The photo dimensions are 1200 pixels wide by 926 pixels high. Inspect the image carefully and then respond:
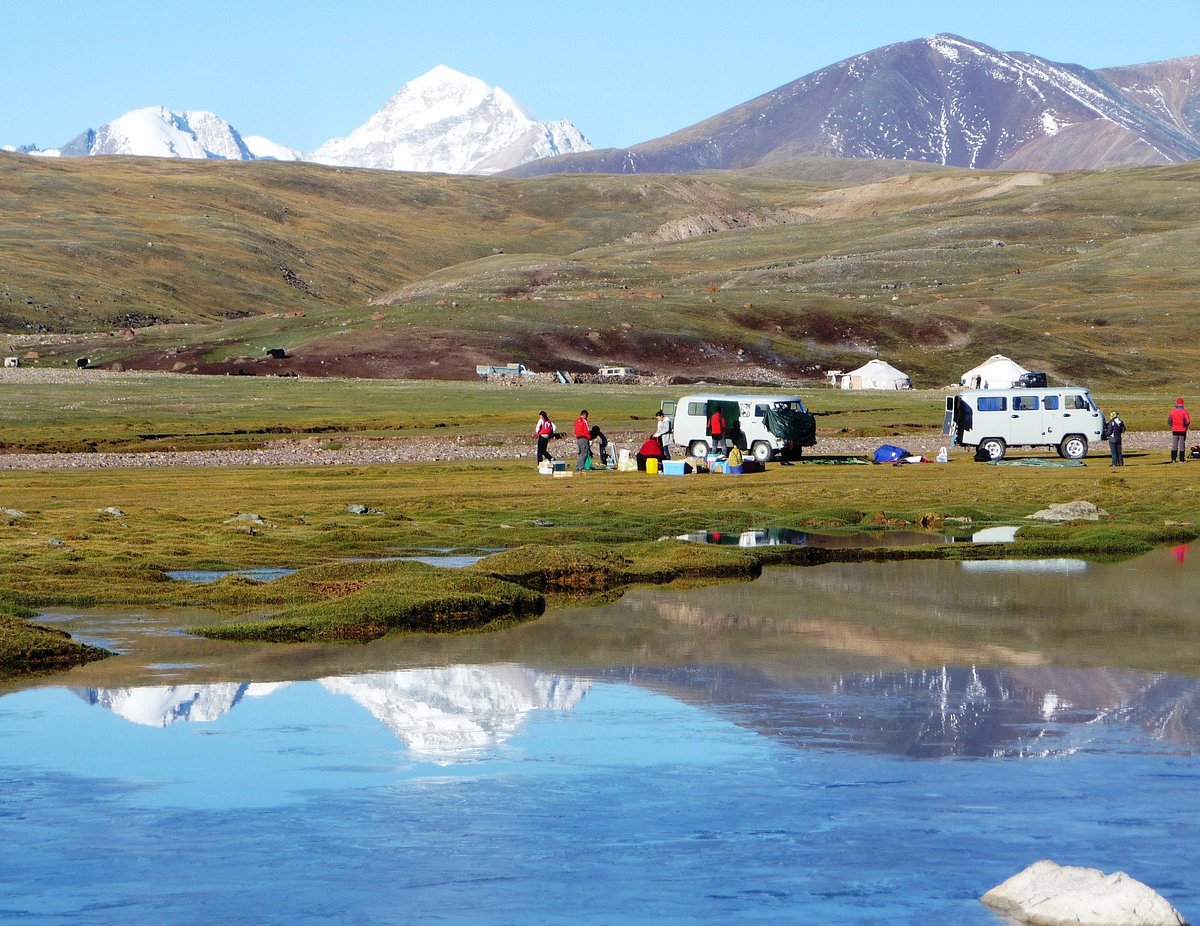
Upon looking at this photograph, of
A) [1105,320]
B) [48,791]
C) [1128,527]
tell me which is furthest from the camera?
[1105,320]

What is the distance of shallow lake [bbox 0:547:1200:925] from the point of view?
13.0 meters

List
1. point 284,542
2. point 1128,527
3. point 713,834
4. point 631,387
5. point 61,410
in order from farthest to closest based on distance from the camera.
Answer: point 631,387 < point 61,410 < point 1128,527 < point 284,542 < point 713,834

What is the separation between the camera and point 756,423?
66.1m

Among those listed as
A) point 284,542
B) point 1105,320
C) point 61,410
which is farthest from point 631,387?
point 284,542

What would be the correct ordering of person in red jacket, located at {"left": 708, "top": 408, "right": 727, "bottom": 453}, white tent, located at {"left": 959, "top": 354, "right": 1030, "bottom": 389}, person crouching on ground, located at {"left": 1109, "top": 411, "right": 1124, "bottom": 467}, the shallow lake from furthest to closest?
white tent, located at {"left": 959, "top": 354, "right": 1030, "bottom": 389}, person in red jacket, located at {"left": 708, "top": 408, "right": 727, "bottom": 453}, person crouching on ground, located at {"left": 1109, "top": 411, "right": 1124, "bottom": 467}, the shallow lake

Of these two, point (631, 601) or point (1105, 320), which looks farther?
point (1105, 320)

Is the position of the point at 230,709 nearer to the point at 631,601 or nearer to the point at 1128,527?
the point at 631,601

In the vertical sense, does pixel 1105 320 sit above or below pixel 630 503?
above

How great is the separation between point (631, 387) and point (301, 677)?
113977 millimetres

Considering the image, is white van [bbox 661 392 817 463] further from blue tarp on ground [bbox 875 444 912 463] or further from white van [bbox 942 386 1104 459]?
white van [bbox 942 386 1104 459]

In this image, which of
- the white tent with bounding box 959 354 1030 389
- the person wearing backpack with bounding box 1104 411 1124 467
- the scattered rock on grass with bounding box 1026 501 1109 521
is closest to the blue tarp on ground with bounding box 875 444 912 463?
the person wearing backpack with bounding box 1104 411 1124 467

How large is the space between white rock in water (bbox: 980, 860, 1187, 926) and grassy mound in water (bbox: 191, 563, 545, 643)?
15137 mm

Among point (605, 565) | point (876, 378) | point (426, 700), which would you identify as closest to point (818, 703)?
point (426, 700)

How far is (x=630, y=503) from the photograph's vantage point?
47.8 meters
